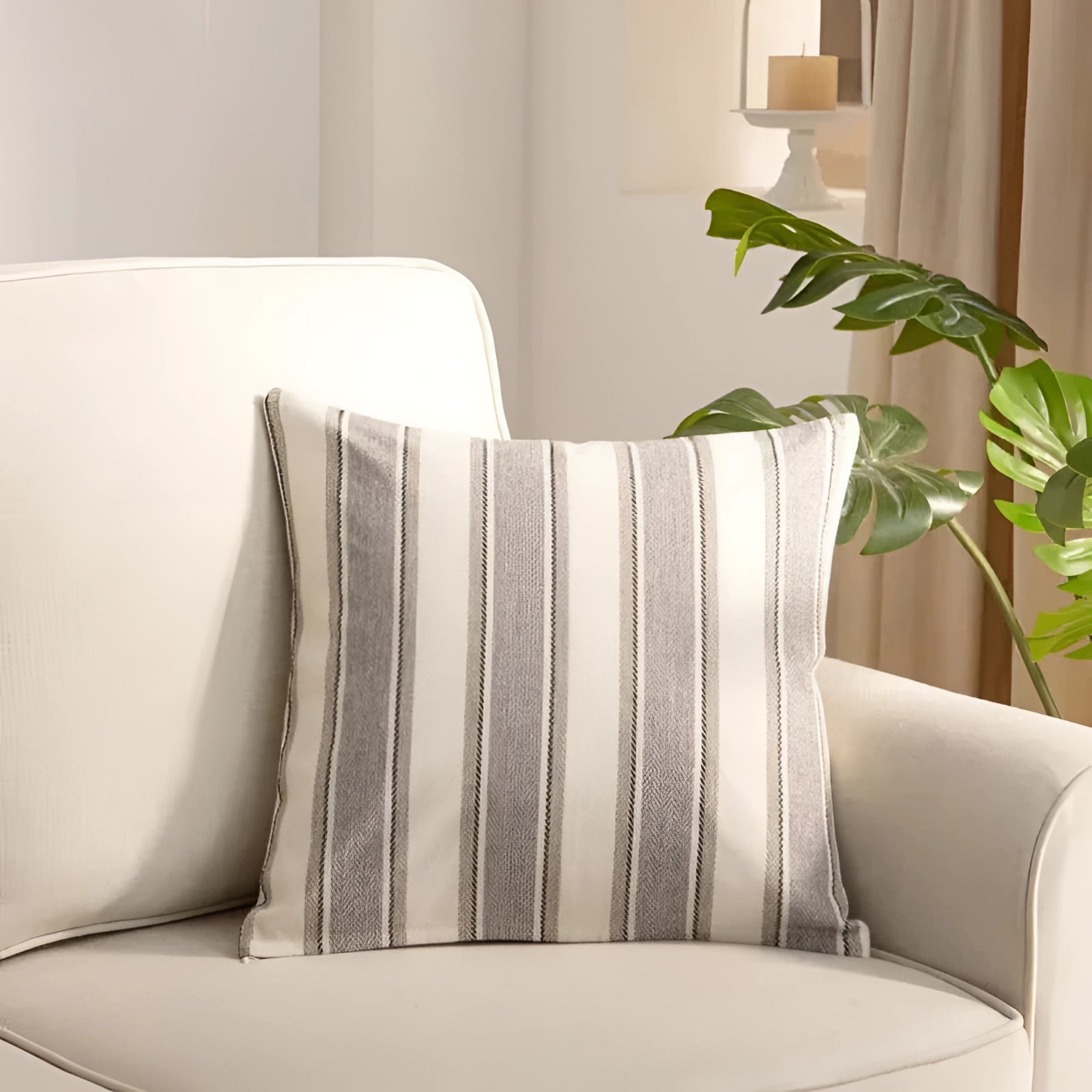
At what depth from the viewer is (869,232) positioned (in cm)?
209

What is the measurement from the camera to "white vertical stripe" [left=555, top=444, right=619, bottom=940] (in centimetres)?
101

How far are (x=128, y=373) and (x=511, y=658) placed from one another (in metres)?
0.36

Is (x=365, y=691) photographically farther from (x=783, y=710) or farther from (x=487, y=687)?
(x=783, y=710)

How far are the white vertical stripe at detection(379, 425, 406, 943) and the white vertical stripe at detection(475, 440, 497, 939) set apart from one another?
0.06 meters

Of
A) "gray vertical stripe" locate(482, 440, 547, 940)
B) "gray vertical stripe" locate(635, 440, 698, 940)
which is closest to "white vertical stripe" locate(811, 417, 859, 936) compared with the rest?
"gray vertical stripe" locate(635, 440, 698, 940)

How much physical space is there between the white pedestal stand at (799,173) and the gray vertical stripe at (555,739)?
1513 millimetres

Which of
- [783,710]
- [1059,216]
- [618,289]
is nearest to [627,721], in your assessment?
[783,710]

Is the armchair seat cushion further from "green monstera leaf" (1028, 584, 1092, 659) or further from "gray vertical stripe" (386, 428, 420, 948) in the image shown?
"green monstera leaf" (1028, 584, 1092, 659)

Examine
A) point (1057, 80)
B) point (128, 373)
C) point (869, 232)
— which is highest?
point (1057, 80)

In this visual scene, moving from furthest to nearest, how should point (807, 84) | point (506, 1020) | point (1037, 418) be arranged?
point (807, 84) → point (1037, 418) → point (506, 1020)

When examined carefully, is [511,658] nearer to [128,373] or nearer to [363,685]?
[363,685]

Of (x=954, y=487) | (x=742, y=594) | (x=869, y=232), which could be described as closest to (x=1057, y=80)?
(x=869, y=232)

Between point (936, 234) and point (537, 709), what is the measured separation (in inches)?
49.6

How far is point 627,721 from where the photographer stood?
103 centimetres
